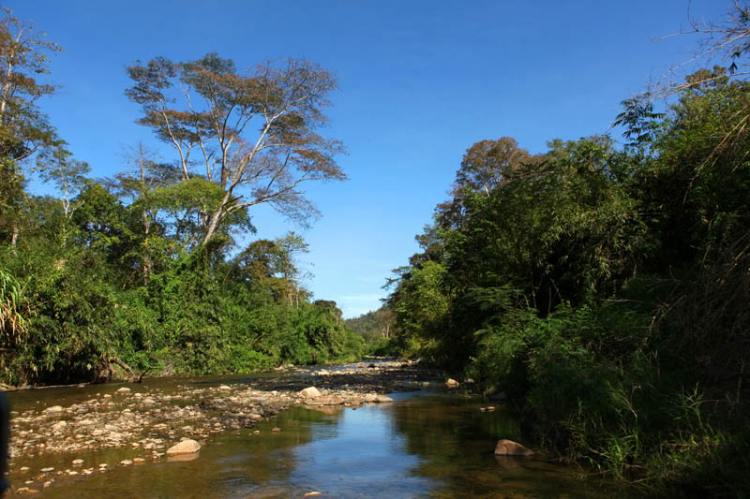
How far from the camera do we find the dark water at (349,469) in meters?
5.10

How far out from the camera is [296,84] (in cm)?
2511

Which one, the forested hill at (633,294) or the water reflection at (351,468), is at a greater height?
the forested hill at (633,294)

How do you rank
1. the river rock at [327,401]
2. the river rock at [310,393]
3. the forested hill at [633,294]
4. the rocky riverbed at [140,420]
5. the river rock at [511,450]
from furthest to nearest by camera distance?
the river rock at [310,393] < the river rock at [327,401] < the river rock at [511,450] < the rocky riverbed at [140,420] < the forested hill at [633,294]

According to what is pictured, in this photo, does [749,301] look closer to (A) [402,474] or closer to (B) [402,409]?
(A) [402,474]

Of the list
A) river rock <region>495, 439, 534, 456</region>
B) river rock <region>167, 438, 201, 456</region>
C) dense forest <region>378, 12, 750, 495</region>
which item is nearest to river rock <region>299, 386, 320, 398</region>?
dense forest <region>378, 12, 750, 495</region>

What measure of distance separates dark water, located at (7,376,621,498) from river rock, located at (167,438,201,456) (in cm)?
13

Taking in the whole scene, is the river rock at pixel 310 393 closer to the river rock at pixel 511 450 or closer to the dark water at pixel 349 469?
the dark water at pixel 349 469

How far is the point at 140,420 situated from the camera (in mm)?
8711

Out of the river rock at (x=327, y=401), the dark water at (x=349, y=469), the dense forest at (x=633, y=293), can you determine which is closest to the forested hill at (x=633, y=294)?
the dense forest at (x=633, y=293)

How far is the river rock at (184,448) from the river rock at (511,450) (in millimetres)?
4024

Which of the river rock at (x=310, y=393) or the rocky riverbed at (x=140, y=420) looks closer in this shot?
the rocky riverbed at (x=140, y=420)

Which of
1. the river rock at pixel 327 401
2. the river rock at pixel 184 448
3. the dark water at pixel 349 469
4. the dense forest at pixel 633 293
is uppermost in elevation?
the dense forest at pixel 633 293

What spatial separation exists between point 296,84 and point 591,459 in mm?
23210

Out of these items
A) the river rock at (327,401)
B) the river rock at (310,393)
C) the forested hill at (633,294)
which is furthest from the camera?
the river rock at (310,393)
